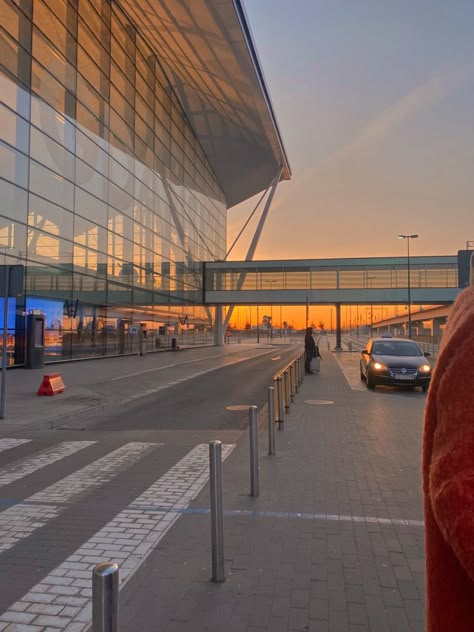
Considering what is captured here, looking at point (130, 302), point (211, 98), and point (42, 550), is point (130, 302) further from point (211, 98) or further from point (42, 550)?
point (42, 550)

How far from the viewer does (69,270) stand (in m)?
23.1

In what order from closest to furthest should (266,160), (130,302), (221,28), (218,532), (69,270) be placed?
(218,532) < (69,270) < (221,28) < (130,302) < (266,160)

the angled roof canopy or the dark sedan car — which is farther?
the angled roof canopy

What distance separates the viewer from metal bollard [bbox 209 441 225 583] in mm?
3406

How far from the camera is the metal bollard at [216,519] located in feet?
11.2

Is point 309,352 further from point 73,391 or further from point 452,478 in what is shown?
point 452,478

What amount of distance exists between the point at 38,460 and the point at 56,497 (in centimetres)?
175

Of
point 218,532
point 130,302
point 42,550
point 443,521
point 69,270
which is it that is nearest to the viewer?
point 443,521

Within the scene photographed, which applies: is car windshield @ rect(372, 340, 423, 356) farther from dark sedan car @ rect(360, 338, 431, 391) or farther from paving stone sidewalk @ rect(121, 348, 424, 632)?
paving stone sidewalk @ rect(121, 348, 424, 632)

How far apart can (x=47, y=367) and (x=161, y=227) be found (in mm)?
16631

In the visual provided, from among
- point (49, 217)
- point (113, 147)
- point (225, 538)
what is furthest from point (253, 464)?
point (113, 147)

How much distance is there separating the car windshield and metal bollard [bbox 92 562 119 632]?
14815 millimetres

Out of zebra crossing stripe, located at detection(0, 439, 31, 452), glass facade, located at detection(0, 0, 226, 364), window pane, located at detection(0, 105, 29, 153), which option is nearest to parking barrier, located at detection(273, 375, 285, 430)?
zebra crossing stripe, located at detection(0, 439, 31, 452)

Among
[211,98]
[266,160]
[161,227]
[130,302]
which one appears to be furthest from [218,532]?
[266,160]
